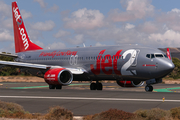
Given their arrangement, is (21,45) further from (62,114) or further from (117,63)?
(62,114)

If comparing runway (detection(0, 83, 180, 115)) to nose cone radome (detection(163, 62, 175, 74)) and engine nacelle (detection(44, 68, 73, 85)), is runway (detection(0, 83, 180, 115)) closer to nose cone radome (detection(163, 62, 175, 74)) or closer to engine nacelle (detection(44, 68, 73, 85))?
nose cone radome (detection(163, 62, 175, 74))

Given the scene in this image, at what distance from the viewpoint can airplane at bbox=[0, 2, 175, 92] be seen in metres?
25.1

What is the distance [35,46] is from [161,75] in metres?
20.4

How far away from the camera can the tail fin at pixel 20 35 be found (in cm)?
4044

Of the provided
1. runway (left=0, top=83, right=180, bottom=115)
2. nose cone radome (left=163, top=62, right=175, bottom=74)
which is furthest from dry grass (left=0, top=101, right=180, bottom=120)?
nose cone radome (left=163, top=62, right=175, bottom=74)

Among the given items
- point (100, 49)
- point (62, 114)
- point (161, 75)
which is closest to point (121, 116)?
point (62, 114)

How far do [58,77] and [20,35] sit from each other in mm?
15410

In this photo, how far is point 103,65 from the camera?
2808cm

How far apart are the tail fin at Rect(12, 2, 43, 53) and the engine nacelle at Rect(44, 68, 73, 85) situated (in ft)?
38.6

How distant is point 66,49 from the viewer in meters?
34.4

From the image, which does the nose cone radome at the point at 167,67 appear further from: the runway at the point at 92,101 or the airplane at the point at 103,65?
the runway at the point at 92,101

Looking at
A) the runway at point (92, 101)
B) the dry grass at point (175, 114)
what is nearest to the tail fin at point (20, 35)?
the runway at point (92, 101)

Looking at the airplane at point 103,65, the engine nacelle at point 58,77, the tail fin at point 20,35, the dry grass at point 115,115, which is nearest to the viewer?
the dry grass at point 115,115

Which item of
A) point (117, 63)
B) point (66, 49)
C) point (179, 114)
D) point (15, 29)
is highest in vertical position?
point (15, 29)
